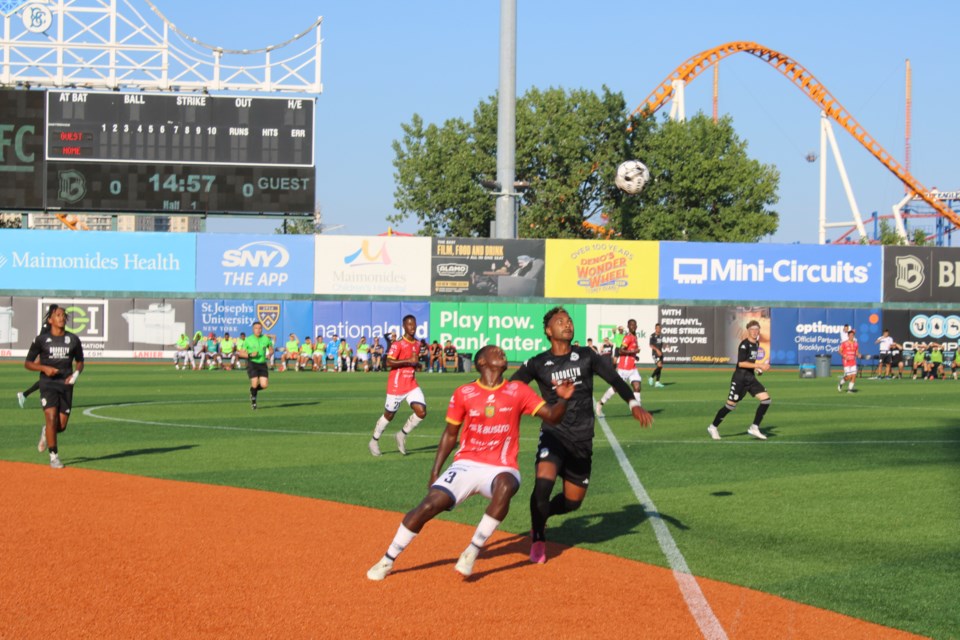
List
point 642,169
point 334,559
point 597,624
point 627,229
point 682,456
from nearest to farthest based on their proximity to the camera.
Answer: point 597,624 < point 334,559 < point 682,456 < point 642,169 < point 627,229

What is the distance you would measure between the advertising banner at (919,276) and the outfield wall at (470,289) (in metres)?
0.07

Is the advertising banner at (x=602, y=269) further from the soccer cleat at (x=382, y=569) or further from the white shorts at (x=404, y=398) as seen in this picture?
the soccer cleat at (x=382, y=569)

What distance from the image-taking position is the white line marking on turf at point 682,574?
25.1 ft

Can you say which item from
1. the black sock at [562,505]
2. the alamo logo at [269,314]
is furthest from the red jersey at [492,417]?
the alamo logo at [269,314]

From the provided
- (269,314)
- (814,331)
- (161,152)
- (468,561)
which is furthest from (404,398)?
(814,331)

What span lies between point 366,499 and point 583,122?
245ft

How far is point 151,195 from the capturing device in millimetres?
43688

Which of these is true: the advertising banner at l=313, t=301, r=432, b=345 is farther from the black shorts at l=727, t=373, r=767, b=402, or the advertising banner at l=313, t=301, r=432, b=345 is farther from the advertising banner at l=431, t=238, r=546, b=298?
the black shorts at l=727, t=373, r=767, b=402

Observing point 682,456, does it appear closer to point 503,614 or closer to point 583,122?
point 503,614

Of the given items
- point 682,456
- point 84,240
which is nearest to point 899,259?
point 84,240

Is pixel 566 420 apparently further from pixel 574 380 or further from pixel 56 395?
pixel 56 395

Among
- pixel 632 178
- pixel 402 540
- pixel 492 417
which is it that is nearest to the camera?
pixel 402 540

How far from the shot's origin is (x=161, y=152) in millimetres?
43594

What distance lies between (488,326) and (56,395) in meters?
37.5
